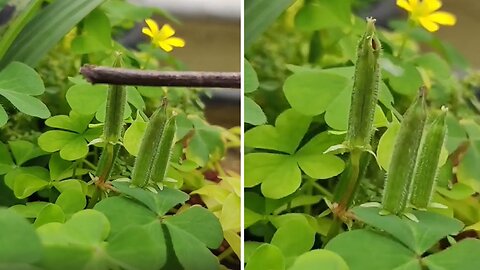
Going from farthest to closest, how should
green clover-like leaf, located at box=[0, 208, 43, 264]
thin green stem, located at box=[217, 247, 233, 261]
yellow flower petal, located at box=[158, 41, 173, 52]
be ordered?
1. yellow flower petal, located at box=[158, 41, 173, 52]
2. thin green stem, located at box=[217, 247, 233, 261]
3. green clover-like leaf, located at box=[0, 208, 43, 264]

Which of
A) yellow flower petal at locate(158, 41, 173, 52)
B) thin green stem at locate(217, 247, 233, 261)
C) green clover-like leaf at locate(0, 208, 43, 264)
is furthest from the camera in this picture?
yellow flower petal at locate(158, 41, 173, 52)

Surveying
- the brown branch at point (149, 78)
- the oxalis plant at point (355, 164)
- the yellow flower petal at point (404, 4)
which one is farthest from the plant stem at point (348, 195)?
the yellow flower petal at point (404, 4)

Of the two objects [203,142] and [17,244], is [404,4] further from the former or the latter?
[17,244]

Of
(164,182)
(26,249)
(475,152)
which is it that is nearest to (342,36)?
(475,152)

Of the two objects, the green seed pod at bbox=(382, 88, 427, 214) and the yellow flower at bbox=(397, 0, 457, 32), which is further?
the yellow flower at bbox=(397, 0, 457, 32)

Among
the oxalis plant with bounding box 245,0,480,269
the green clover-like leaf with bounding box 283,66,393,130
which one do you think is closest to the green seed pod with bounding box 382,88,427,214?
the oxalis plant with bounding box 245,0,480,269

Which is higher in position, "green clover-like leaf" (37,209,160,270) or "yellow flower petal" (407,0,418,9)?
"yellow flower petal" (407,0,418,9)

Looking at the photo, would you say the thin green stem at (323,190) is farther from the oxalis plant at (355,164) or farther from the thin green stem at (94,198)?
the thin green stem at (94,198)

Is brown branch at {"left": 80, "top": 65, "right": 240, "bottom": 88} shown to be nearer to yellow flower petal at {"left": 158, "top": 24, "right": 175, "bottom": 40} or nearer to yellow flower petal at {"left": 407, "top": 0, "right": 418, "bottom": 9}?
yellow flower petal at {"left": 158, "top": 24, "right": 175, "bottom": 40}
